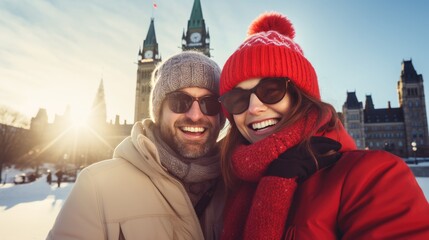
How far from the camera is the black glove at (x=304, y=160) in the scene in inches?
51.9

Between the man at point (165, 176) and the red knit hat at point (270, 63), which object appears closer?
the red knit hat at point (270, 63)

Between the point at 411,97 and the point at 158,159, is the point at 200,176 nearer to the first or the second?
the point at 158,159

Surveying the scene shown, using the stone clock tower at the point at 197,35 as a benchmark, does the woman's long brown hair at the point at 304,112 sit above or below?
below

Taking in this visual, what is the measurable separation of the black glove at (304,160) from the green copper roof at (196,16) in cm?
5875

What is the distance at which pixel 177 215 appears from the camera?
1970mm

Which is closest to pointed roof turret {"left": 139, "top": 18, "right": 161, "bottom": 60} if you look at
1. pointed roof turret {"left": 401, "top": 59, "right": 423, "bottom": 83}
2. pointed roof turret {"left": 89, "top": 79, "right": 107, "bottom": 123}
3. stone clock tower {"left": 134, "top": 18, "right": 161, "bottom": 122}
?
stone clock tower {"left": 134, "top": 18, "right": 161, "bottom": 122}

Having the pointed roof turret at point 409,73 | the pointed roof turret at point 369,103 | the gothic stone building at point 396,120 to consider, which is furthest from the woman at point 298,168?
the pointed roof turret at point 409,73

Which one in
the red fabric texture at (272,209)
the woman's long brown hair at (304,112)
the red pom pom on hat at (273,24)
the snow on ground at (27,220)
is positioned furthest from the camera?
the snow on ground at (27,220)

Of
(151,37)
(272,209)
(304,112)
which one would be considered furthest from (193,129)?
(151,37)

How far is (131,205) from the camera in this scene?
6.22 feet

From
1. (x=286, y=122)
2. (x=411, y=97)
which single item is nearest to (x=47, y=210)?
(x=286, y=122)

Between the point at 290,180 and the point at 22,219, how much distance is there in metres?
9.49

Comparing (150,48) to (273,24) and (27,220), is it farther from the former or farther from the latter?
(273,24)

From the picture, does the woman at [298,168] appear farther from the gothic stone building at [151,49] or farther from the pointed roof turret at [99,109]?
the pointed roof turret at [99,109]
